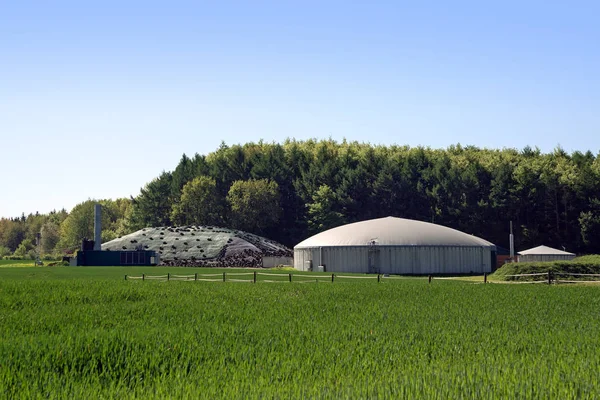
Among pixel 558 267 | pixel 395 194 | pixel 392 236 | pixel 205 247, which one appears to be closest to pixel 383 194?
pixel 395 194

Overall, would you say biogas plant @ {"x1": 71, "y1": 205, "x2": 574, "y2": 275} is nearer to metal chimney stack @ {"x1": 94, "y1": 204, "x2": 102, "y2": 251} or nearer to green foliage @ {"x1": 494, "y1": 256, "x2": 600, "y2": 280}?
green foliage @ {"x1": 494, "y1": 256, "x2": 600, "y2": 280}

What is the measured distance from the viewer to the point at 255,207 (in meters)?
142

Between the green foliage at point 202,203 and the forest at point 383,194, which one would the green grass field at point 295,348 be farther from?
the green foliage at point 202,203

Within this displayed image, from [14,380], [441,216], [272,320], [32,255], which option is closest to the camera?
[14,380]

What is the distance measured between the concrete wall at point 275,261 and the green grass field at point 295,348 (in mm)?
75501

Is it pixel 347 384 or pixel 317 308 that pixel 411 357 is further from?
pixel 317 308

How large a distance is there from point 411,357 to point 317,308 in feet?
45.8

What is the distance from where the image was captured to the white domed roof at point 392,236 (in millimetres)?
90125

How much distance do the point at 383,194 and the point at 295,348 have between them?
116 metres

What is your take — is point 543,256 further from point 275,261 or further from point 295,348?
point 295,348

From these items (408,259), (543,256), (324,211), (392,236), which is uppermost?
(324,211)

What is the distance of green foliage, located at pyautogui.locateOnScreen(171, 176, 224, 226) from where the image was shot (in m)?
147

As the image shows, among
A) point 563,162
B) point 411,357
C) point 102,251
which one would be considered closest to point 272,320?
point 411,357

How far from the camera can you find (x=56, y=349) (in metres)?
21.1
